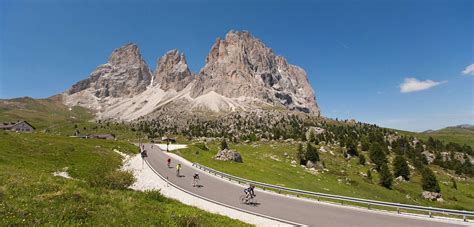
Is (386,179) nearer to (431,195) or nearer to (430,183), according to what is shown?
(431,195)

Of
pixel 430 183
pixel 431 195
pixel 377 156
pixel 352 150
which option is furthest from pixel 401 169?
pixel 352 150

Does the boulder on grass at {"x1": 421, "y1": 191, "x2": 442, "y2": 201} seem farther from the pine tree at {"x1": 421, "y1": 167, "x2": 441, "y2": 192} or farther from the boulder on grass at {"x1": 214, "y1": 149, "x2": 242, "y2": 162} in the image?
the boulder on grass at {"x1": 214, "y1": 149, "x2": 242, "y2": 162}

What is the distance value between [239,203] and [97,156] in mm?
32412

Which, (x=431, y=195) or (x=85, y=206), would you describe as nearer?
(x=85, y=206)

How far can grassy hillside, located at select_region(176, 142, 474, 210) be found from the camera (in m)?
59.4

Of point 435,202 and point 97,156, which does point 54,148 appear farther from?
point 435,202

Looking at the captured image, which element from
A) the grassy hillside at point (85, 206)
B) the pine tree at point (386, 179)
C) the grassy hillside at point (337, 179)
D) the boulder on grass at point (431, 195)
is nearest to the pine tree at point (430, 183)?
the grassy hillside at point (337, 179)

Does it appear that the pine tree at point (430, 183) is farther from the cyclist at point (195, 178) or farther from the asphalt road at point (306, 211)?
the cyclist at point (195, 178)

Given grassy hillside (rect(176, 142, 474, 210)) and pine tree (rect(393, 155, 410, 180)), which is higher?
pine tree (rect(393, 155, 410, 180))

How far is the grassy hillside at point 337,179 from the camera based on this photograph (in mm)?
59375

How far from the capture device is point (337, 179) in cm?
7394

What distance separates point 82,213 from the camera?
1459cm

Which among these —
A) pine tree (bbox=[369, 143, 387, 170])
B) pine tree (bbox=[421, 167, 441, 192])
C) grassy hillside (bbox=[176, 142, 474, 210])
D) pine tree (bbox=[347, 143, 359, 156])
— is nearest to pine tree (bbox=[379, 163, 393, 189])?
grassy hillside (bbox=[176, 142, 474, 210])

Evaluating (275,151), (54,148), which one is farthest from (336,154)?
(54,148)
